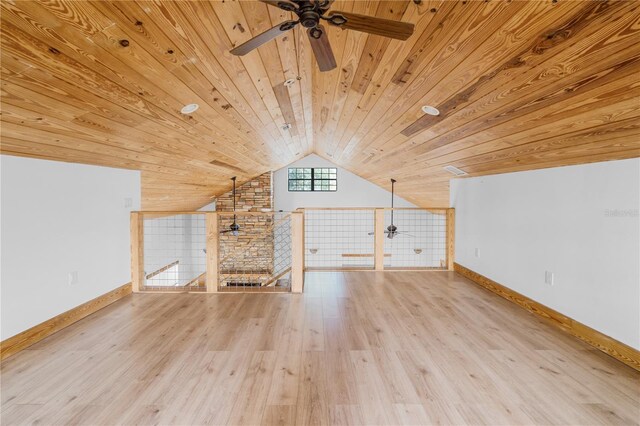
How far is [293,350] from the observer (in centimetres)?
248

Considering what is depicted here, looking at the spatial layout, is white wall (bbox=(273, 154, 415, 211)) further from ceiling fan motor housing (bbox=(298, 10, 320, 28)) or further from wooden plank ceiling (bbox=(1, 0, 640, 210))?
ceiling fan motor housing (bbox=(298, 10, 320, 28))

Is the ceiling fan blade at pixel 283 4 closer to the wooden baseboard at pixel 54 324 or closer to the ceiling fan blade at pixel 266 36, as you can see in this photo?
the ceiling fan blade at pixel 266 36

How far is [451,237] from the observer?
495cm

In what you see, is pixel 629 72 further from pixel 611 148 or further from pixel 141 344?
pixel 141 344

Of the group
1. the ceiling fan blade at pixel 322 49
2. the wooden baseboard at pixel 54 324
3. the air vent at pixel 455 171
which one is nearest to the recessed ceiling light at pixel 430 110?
the ceiling fan blade at pixel 322 49

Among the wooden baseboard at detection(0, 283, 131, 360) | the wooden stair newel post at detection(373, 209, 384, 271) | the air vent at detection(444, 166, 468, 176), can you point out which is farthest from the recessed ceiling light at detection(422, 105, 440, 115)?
the wooden baseboard at detection(0, 283, 131, 360)

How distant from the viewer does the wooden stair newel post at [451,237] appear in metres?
4.93

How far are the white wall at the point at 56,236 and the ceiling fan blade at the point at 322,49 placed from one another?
103 inches

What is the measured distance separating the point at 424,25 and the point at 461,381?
87.0 inches

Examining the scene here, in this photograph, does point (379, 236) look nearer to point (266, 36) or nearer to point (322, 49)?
point (322, 49)

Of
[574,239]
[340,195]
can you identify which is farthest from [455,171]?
[340,195]

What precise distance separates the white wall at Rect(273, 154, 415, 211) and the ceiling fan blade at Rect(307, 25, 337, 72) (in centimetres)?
615

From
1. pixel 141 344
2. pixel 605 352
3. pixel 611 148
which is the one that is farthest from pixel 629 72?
pixel 141 344

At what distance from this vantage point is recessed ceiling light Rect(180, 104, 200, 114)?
2.37 metres
